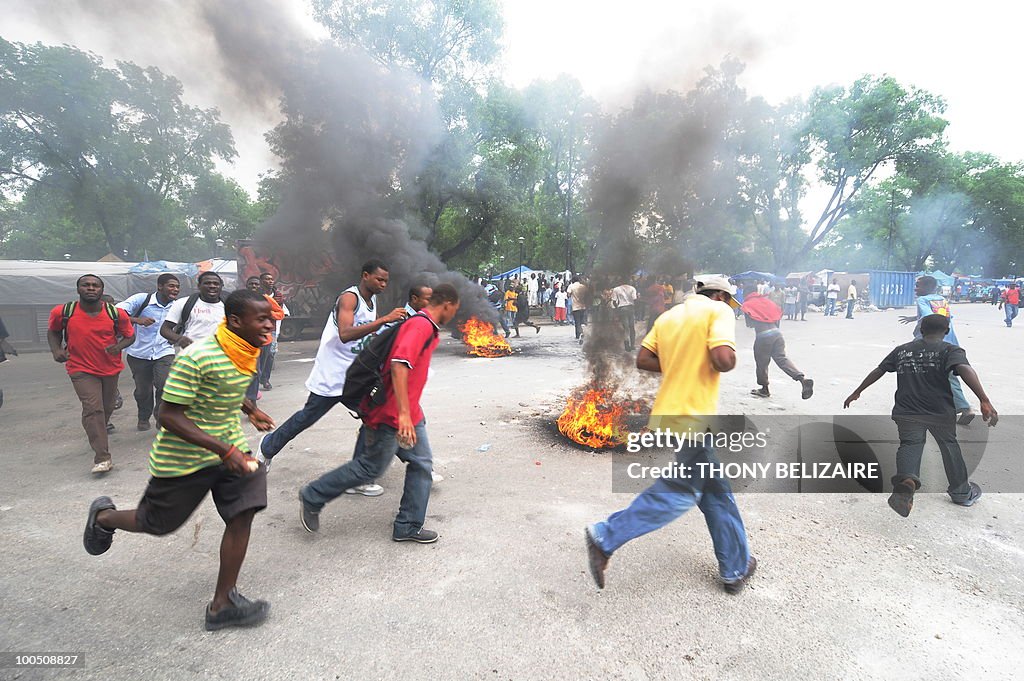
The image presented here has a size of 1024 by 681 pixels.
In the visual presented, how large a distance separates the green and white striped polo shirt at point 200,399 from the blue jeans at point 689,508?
5.90ft

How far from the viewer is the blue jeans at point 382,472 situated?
3.00 m

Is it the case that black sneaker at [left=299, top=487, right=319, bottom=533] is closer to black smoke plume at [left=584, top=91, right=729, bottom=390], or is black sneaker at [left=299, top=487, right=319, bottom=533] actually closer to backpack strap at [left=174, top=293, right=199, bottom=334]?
backpack strap at [left=174, top=293, right=199, bottom=334]

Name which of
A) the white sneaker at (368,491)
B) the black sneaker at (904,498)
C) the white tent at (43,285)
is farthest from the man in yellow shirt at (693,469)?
the white tent at (43,285)

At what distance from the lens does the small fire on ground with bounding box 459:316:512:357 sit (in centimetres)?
1145

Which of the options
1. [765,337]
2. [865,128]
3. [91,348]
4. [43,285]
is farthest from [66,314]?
[865,128]

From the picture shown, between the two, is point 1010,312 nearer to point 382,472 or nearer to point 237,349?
point 382,472

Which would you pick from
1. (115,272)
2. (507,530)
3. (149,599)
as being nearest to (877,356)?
(507,530)

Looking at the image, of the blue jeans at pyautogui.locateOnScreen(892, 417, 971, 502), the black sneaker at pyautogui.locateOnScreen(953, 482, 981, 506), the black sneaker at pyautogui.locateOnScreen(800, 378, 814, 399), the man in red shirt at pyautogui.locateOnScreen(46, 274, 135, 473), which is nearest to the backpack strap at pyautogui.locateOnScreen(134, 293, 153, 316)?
the man in red shirt at pyautogui.locateOnScreen(46, 274, 135, 473)

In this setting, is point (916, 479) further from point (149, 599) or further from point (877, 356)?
point (877, 356)

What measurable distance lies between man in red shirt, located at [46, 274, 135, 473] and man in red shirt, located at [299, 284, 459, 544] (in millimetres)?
2367

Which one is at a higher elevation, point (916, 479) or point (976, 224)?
point (976, 224)

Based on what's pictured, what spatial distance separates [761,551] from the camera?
297 cm

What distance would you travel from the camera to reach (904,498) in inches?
132

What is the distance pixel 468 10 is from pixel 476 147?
5.00 meters
